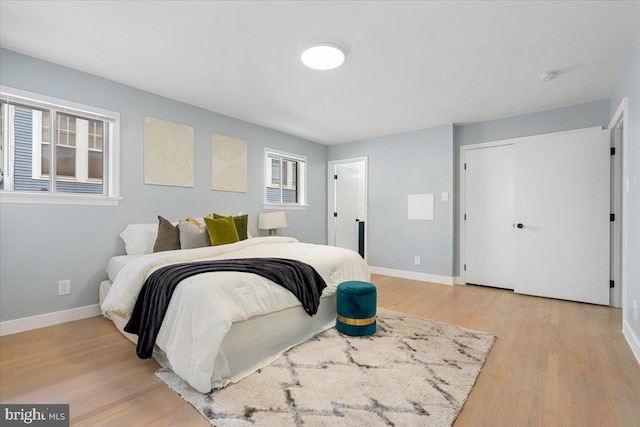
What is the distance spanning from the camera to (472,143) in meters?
4.54

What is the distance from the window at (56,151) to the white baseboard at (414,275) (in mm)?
4067

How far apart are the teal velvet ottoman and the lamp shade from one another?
7.09 ft

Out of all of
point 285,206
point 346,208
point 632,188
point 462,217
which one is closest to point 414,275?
point 462,217

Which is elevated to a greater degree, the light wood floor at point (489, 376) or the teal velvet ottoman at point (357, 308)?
the teal velvet ottoman at point (357, 308)

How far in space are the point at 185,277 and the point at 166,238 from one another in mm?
1390

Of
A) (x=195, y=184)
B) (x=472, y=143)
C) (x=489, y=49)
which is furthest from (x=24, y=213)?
(x=472, y=143)

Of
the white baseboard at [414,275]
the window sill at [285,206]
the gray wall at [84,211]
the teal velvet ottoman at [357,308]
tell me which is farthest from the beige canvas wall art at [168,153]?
the white baseboard at [414,275]

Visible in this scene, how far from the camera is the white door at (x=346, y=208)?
6020mm

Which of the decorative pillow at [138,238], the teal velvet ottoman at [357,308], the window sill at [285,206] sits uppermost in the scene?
the window sill at [285,206]

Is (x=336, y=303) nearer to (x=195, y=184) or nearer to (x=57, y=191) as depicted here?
(x=195, y=184)

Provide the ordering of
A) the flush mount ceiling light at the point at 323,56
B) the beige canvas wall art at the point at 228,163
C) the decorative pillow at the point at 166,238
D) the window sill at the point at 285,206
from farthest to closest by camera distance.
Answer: the window sill at the point at 285,206
the beige canvas wall art at the point at 228,163
the decorative pillow at the point at 166,238
the flush mount ceiling light at the point at 323,56

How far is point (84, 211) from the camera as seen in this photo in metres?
2.95

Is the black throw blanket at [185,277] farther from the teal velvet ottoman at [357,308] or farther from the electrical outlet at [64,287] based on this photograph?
the electrical outlet at [64,287]

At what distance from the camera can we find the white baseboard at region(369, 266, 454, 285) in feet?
15.0
